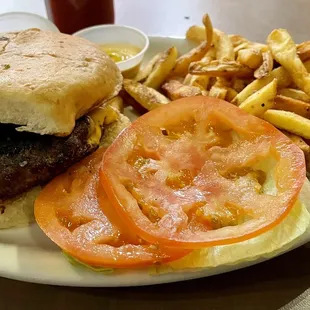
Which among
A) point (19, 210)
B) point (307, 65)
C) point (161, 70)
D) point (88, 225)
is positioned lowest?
point (19, 210)

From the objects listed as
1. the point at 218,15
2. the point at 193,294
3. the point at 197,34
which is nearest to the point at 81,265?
the point at 193,294

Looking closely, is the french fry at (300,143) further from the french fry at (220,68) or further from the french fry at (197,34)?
the french fry at (197,34)

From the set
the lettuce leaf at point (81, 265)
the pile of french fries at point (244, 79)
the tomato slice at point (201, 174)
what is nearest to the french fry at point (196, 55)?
the pile of french fries at point (244, 79)

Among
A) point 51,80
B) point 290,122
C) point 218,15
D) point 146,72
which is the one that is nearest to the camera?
point 51,80

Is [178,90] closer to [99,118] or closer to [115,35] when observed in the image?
[99,118]

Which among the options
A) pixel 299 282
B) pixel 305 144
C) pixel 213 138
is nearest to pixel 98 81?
pixel 213 138

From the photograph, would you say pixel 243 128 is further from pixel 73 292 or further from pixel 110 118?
pixel 73 292
